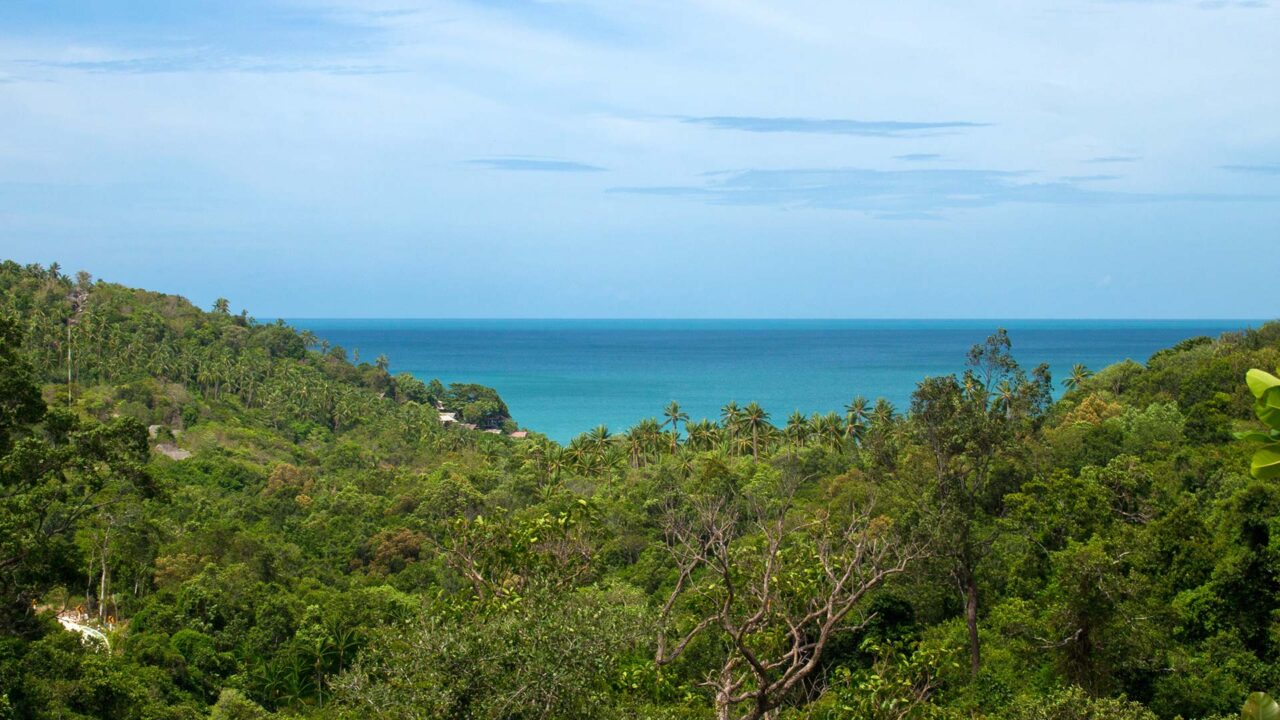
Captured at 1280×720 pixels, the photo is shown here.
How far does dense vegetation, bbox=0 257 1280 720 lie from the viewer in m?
9.66

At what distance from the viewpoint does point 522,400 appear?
134 meters

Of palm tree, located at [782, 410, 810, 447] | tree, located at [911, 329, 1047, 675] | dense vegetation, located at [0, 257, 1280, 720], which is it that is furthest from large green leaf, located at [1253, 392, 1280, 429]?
palm tree, located at [782, 410, 810, 447]

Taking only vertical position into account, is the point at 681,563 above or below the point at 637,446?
above

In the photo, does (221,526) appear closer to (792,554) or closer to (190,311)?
(792,554)

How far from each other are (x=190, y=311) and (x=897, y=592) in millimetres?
91860

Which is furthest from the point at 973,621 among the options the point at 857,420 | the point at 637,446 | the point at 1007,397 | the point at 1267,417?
the point at 637,446

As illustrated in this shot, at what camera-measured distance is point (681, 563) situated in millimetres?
9930

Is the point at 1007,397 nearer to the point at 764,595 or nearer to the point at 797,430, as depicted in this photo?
the point at 764,595

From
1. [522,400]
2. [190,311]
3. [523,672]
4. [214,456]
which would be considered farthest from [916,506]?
[522,400]

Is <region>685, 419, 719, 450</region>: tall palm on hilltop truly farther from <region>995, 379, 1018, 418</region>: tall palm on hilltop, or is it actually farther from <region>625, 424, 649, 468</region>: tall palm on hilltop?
<region>995, 379, 1018, 418</region>: tall palm on hilltop

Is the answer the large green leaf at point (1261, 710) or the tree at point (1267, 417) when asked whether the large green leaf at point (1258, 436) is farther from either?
the large green leaf at point (1261, 710)

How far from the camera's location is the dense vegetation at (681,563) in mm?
9656

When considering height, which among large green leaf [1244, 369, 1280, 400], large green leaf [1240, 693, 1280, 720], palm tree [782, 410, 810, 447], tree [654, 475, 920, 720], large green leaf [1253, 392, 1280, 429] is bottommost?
palm tree [782, 410, 810, 447]

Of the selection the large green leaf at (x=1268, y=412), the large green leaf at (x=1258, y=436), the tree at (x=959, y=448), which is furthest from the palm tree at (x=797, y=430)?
the large green leaf at (x=1268, y=412)
